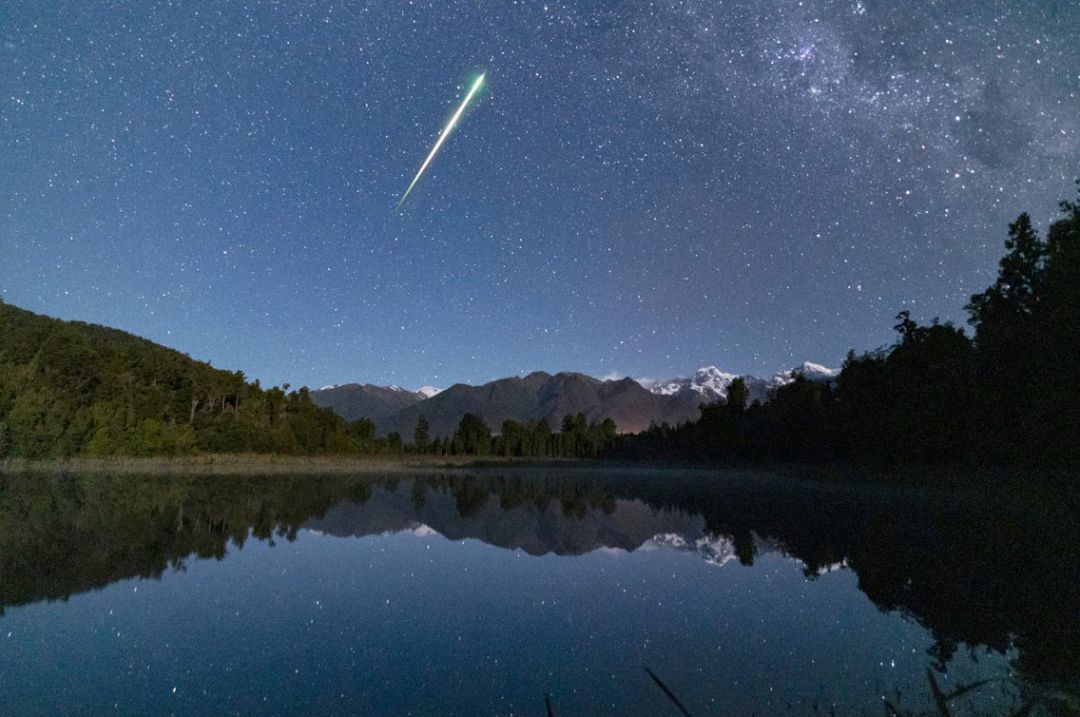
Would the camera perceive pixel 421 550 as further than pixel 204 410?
No

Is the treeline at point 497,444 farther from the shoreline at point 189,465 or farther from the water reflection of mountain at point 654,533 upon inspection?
the water reflection of mountain at point 654,533

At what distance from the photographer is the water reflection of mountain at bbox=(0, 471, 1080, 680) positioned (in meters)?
15.6

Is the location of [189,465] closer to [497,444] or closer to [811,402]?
[811,402]

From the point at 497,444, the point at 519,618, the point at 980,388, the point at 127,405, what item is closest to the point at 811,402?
the point at 980,388

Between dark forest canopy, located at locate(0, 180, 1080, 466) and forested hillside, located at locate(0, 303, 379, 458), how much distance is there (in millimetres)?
249

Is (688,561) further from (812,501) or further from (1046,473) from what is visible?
(1046,473)

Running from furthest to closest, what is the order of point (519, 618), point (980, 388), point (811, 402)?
point (811, 402) < point (980, 388) < point (519, 618)

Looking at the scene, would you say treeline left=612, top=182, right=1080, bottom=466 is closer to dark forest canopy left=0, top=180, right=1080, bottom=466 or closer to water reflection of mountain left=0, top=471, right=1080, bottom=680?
dark forest canopy left=0, top=180, right=1080, bottom=466

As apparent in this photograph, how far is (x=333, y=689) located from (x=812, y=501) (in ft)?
160

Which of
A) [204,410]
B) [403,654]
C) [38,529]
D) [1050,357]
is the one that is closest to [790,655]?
[403,654]

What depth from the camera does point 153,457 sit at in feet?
301

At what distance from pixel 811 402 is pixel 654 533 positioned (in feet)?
259

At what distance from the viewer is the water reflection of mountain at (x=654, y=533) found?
614 inches

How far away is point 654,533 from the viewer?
30.6 metres
